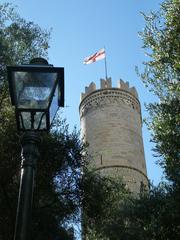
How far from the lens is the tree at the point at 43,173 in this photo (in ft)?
40.4

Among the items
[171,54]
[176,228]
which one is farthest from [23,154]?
[176,228]

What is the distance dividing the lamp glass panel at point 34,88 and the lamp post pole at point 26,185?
352mm

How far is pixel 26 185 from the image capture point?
4129mm

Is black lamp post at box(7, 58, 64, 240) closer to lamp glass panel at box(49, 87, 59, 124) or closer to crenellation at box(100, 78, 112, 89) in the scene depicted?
lamp glass panel at box(49, 87, 59, 124)

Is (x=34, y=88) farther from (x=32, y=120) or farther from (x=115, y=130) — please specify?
(x=115, y=130)

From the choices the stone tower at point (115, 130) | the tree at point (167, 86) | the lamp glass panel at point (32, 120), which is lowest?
the lamp glass panel at point (32, 120)

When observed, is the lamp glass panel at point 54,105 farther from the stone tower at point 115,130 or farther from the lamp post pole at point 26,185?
the stone tower at point 115,130

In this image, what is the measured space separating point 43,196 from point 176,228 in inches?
161

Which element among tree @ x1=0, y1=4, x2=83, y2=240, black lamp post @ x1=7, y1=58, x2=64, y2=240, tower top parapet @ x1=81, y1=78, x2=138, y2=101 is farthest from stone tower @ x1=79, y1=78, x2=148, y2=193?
black lamp post @ x1=7, y1=58, x2=64, y2=240

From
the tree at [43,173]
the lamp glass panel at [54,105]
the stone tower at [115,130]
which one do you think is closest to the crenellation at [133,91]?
the stone tower at [115,130]

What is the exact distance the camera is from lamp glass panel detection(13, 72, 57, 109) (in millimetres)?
4316

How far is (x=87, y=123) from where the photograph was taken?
116 ft

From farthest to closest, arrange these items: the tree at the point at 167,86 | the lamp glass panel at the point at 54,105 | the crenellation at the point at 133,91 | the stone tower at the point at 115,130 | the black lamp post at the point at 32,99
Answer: the crenellation at the point at 133,91
the stone tower at the point at 115,130
the tree at the point at 167,86
the lamp glass panel at the point at 54,105
the black lamp post at the point at 32,99

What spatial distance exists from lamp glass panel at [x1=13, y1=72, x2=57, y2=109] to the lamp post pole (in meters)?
0.35
